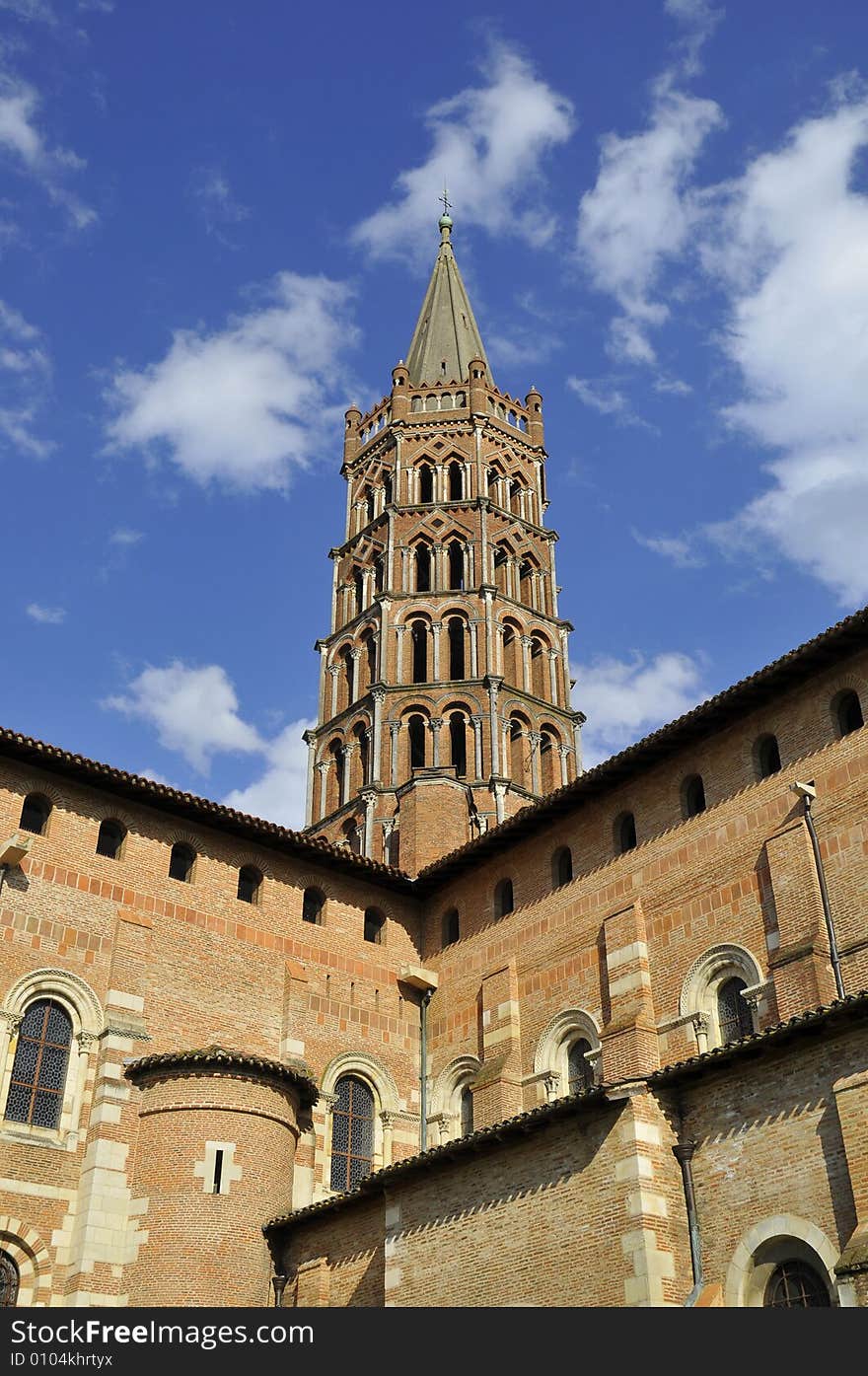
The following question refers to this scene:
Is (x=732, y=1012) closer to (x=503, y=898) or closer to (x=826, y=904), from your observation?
(x=826, y=904)

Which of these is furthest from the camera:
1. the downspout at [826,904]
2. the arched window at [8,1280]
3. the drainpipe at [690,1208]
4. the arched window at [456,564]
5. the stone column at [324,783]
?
the arched window at [456,564]

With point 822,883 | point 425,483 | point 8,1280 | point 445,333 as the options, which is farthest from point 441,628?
point 8,1280

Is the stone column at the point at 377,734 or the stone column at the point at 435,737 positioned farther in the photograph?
the stone column at the point at 377,734

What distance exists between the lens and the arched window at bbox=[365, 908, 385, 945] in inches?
1235

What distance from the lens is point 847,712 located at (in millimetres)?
24047

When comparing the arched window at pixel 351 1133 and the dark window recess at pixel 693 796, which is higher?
the dark window recess at pixel 693 796

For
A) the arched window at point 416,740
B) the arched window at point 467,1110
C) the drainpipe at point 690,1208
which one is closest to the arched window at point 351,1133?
the arched window at point 467,1110

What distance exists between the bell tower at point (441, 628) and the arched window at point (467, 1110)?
8.83m

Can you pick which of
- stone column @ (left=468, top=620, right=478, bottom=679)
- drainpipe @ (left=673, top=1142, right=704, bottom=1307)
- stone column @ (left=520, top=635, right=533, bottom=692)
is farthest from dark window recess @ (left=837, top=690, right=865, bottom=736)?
stone column @ (left=520, top=635, right=533, bottom=692)

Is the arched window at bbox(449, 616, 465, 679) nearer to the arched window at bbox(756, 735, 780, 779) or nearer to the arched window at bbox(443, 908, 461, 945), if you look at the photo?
the arched window at bbox(443, 908, 461, 945)

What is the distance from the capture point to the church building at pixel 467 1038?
63.4 ft

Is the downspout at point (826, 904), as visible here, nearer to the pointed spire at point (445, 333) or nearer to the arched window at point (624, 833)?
the arched window at point (624, 833)

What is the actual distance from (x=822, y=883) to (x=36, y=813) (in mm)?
14258
